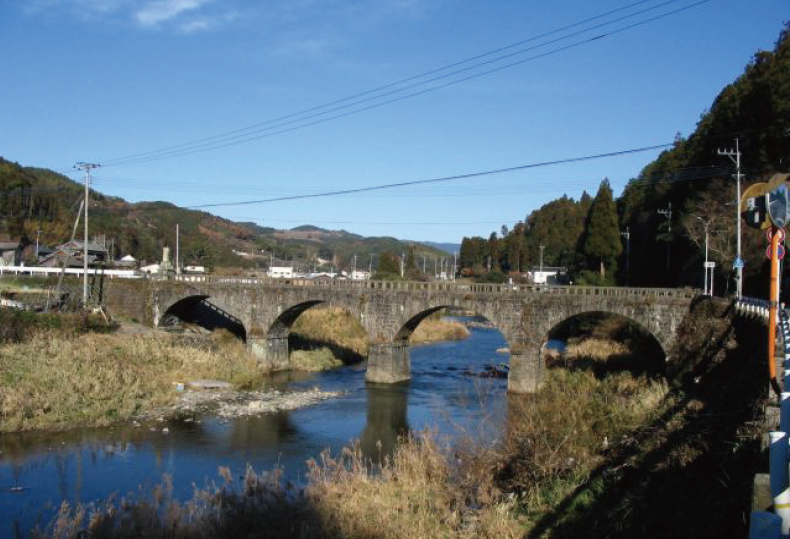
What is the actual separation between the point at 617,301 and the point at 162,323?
27.8m

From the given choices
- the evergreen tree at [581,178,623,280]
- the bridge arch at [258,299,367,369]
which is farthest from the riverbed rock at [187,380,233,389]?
the evergreen tree at [581,178,623,280]

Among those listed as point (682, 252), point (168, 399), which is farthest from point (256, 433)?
point (682, 252)

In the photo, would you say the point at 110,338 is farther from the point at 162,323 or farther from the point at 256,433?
the point at 256,433

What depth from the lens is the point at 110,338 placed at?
3481 cm

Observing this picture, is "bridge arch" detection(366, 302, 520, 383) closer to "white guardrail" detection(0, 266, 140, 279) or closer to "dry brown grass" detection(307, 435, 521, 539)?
"white guardrail" detection(0, 266, 140, 279)

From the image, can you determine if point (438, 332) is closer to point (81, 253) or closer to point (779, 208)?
point (81, 253)

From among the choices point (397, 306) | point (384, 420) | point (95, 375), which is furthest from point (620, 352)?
point (95, 375)

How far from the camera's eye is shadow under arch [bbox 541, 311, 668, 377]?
112 feet

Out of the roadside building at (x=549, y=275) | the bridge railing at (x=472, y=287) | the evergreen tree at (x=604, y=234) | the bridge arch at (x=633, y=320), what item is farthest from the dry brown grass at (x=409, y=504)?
the roadside building at (x=549, y=275)

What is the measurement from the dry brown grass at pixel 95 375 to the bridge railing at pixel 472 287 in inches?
239

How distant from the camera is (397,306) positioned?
122 feet

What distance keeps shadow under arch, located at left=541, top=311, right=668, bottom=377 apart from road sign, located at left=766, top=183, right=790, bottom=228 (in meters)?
24.2

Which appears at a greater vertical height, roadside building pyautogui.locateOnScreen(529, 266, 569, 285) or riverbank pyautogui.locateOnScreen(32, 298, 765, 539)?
roadside building pyautogui.locateOnScreen(529, 266, 569, 285)

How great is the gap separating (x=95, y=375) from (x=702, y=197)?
35.0m
